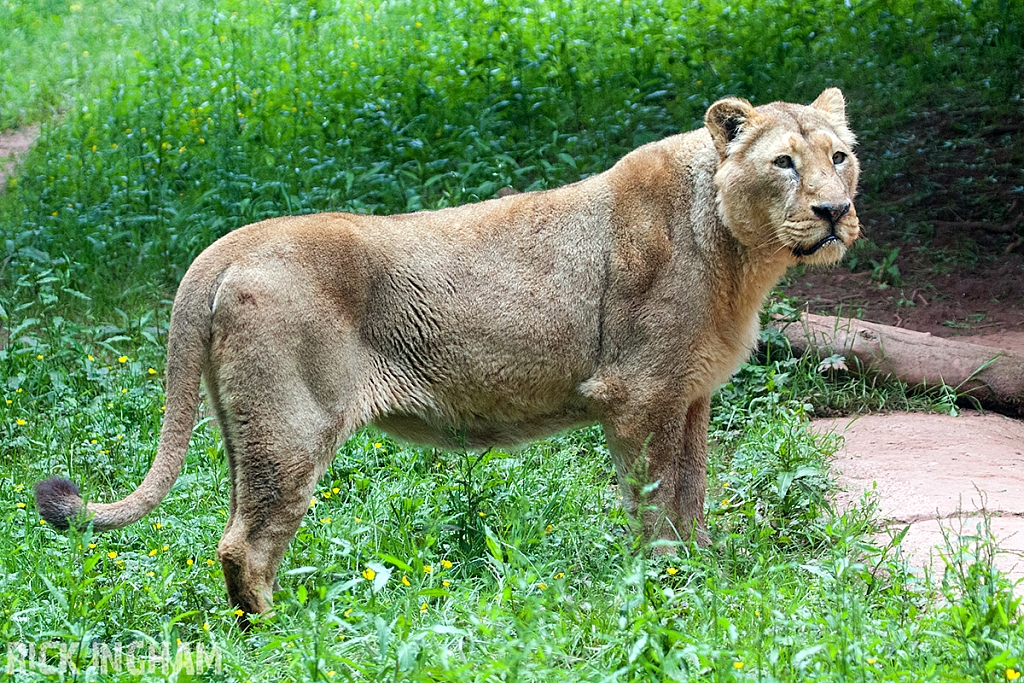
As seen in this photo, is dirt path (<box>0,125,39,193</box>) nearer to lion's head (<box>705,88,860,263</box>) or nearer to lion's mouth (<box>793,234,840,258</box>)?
lion's head (<box>705,88,860,263</box>)

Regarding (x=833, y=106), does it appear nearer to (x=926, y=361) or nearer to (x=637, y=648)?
(x=926, y=361)

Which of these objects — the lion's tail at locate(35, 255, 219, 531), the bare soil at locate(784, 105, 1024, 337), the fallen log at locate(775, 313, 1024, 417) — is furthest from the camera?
the bare soil at locate(784, 105, 1024, 337)

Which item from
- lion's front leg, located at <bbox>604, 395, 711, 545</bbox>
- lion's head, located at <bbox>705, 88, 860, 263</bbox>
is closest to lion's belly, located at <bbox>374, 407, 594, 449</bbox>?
lion's front leg, located at <bbox>604, 395, 711, 545</bbox>

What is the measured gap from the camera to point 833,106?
5172 mm

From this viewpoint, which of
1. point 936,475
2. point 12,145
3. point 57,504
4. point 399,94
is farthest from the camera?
point 12,145

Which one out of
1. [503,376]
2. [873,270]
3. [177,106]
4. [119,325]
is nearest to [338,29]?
[177,106]

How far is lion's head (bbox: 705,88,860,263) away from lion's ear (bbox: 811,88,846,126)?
0.20 feet

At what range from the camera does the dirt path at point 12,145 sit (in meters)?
9.69

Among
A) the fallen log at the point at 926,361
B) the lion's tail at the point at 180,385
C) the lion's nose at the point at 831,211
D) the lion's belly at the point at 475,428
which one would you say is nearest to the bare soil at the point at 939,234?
the fallen log at the point at 926,361

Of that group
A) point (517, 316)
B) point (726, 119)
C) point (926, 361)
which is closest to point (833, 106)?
point (726, 119)

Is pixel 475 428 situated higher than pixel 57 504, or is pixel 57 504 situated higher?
pixel 57 504

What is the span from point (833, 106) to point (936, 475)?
2.13 m

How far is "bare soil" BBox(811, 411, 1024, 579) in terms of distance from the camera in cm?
489

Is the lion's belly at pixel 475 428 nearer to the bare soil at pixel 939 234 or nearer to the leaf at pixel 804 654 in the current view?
the leaf at pixel 804 654
